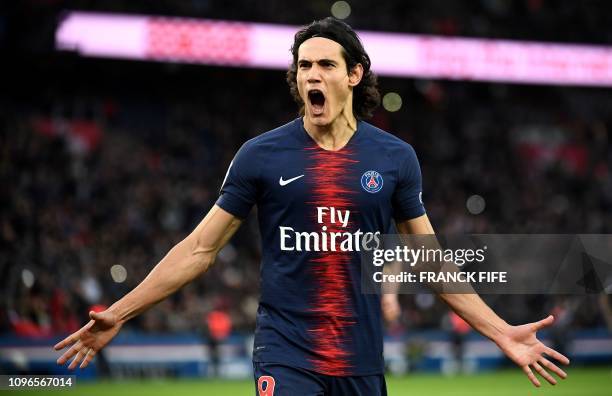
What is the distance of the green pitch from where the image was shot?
16442 mm

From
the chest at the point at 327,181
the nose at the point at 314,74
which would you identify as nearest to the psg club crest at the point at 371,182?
the chest at the point at 327,181

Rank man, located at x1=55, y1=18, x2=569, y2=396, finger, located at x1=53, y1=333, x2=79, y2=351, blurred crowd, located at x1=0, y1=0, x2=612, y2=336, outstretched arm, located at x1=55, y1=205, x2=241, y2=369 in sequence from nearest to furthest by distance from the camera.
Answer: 1. finger, located at x1=53, y1=333, x2=79, y2=351
2. outstretched arm, located at x1=55, y1=205, x2=241, y2=369
3. man, located at x1=55, y1=18, x2=569, y2=396
4. blurred crowd, located at x1=0, y1=0, x2=612, y2=336

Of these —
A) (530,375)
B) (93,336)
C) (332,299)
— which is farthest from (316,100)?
(530,375)

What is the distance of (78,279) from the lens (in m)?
19.0

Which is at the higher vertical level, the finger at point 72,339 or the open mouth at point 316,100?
the open mouth at point 316,100

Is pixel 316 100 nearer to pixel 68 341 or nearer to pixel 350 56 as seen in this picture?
pixel 350 56

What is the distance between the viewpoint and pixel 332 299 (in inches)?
180

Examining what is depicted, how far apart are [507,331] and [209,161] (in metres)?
21.5

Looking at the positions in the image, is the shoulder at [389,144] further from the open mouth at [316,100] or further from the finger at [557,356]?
the finger at [557,356]

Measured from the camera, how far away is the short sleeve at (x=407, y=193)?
476 cm

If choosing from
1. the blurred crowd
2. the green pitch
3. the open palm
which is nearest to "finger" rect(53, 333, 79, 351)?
the open palm

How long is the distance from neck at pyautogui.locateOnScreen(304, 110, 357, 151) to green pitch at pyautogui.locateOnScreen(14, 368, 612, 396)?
11.3m

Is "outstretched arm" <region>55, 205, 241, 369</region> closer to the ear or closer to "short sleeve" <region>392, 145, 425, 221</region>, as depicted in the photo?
"short sleeve" <region>392, 145, 425, 221</region>

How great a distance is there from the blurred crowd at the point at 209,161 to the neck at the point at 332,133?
13435mm
